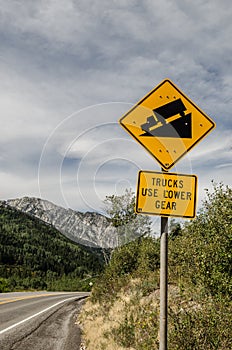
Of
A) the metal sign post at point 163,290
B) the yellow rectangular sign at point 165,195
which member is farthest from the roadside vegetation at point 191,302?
the yellow rectangular sign at point 165,195

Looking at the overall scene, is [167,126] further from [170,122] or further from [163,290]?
[163,290]

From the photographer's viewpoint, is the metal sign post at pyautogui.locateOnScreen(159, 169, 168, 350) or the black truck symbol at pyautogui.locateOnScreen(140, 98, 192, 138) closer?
the metal sign post at pyautogui.locateOnScreen(159, 169, 168, 350)

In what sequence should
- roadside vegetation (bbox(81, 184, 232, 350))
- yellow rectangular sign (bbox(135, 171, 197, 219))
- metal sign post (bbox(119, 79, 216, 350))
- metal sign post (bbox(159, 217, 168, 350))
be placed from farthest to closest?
roadside vegetation (bbox(81, 184, 232, 350))
metal sign post (bbox(119, 79, 216, 350))
yellow rectangular sign (bbox(135, 171, 197, 219))
metal sign post (bbox(159, 217, 168, 350))

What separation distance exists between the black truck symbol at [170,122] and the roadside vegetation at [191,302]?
9.94ft

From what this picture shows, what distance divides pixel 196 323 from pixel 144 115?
3686mm

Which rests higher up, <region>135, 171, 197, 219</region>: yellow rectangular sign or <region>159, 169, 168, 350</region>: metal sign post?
<region>135, 171, 197, 219</region>: yellow rectangular sign

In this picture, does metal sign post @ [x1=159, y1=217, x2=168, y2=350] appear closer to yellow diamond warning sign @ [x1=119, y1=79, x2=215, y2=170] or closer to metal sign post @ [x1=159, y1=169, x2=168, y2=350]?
metal sign post @ [x1=159, y1=169, x2=168, y2=350]

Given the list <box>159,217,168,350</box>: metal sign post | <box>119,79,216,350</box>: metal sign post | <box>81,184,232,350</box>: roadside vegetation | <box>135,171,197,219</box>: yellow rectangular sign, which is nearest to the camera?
<box>159,217,168,350</box>: metal sign post

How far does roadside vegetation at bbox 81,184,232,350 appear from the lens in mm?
5281

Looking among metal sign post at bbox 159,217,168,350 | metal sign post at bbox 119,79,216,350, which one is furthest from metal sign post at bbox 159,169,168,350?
metal sign post at bbox 119,79,216,350

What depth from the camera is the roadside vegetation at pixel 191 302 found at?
17.3 feet

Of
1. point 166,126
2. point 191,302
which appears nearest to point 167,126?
point 166,126

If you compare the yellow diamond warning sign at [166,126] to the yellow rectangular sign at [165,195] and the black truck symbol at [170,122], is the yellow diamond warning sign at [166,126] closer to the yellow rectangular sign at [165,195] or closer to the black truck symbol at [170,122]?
the black truck symbol at [170,122]

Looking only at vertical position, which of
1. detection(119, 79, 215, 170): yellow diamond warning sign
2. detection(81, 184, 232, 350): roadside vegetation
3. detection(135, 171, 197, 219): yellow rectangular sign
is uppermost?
detection(119, 79, 215, 170): yellow diamond warning sign
